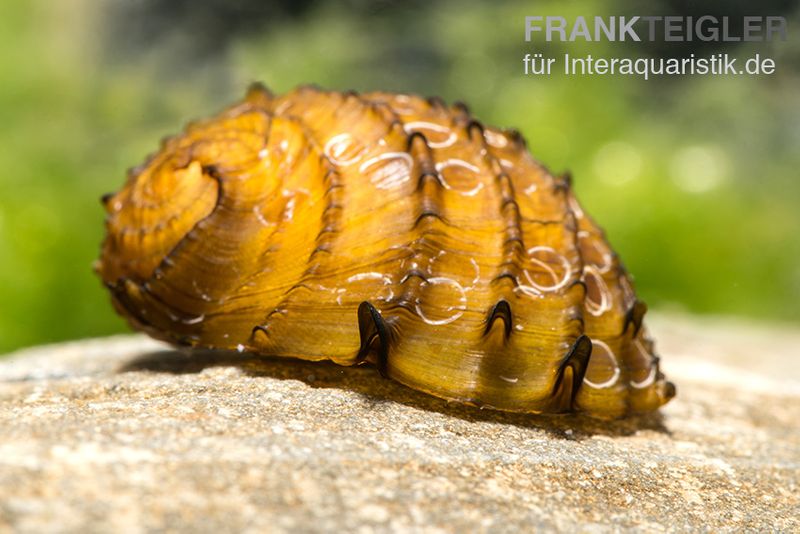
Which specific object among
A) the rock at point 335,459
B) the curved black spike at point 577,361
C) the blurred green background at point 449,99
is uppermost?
the blurred green background at point 449,99

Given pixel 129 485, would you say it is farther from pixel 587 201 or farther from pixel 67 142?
pixel 67 142

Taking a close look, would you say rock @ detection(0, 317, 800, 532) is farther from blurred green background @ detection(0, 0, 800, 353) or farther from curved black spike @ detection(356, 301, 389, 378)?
blurred green background @ detection(0, 0, 800, 353)

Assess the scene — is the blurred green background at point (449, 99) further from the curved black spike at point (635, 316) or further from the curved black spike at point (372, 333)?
the curved black spike at point (372, 333)

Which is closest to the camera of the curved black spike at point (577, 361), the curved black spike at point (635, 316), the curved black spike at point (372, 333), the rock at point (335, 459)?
the rock at point (335, 459)

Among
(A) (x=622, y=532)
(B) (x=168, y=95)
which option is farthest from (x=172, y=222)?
(B) (x=168, y=95)

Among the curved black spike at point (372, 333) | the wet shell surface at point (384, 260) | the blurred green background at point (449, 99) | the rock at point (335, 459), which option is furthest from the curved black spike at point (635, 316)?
the blurred green background at point (449, 99)

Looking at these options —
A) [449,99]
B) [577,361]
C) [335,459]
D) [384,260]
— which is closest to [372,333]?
[384,260]
